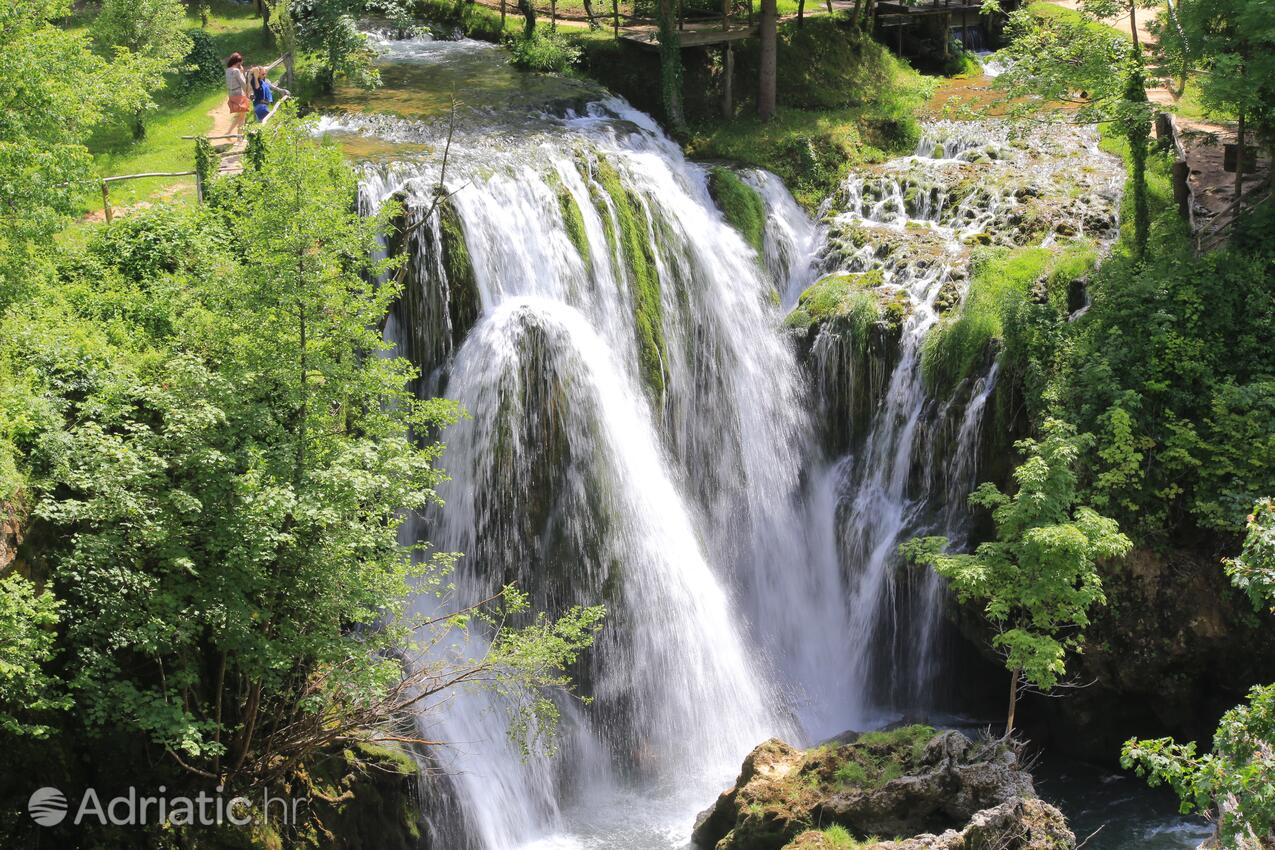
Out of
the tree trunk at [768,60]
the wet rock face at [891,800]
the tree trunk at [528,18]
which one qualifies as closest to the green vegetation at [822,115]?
the tree trunk at [768,60]

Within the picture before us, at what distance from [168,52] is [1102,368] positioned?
20.2 m

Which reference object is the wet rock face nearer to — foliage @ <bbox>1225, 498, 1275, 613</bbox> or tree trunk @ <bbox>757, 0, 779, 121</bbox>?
foliage @ <bbox>1225, 498, 1275, 613</bbox>

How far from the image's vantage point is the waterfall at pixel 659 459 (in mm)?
16625

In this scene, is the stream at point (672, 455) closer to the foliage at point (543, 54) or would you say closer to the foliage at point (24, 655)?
the foliage at point (543, 54)

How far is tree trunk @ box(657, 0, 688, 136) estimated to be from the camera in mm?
25203

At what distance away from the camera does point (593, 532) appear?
56.6ft

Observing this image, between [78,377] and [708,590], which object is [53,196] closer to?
[78,377]

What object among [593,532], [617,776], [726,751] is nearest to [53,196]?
[593,532]

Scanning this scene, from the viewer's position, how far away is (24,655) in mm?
9547

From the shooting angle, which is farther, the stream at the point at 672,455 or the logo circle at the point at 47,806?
the stream at the point at 672,455

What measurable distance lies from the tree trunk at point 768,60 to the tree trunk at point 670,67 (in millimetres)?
2180

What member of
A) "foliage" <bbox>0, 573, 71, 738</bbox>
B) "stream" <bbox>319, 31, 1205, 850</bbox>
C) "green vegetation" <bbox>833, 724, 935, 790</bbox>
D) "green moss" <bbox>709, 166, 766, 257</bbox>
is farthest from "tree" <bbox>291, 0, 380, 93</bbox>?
"green vegetation" <bbox>833, 724, 935, 790</bbox>

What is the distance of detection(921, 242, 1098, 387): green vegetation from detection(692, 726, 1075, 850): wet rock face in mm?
6731

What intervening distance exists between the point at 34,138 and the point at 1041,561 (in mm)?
13563
